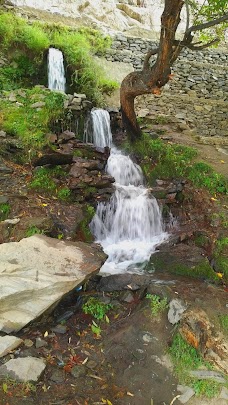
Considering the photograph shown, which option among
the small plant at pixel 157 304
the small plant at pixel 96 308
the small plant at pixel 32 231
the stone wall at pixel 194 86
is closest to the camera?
the small plant at pixel 157 304

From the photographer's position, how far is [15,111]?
303 inches

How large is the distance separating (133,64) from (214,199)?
8523 mm

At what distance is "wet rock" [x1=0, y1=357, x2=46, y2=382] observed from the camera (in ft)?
9.53

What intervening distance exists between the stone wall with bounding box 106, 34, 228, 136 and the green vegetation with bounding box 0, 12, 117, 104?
7.12 feet

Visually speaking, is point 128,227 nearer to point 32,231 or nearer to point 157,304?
point 32,231

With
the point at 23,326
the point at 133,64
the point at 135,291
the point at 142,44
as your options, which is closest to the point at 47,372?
the point at 23,326

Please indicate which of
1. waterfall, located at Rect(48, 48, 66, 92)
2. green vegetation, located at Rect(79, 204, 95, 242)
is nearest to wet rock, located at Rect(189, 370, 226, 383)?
green vegetation, located at Rect(79, 204, 95, 242)

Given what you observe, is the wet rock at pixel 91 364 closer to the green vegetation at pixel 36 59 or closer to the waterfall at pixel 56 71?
the green vegetation at pixel 36 59

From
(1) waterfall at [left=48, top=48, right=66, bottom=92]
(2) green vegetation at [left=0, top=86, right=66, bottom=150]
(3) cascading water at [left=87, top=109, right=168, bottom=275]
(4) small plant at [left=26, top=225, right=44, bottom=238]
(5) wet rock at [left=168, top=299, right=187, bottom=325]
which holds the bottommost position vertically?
(3) cascading water at [left=87, top=109, right=168, bottom=275]

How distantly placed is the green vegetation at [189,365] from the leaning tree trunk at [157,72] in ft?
16.7

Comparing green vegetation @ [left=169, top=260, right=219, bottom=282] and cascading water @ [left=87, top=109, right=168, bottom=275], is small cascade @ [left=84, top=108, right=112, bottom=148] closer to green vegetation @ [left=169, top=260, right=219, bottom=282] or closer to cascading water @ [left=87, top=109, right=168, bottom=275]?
cascading water @ [left=87, top=109, right=168, bottom=275]

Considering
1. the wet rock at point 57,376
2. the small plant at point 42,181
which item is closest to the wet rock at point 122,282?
the wet rock at point 57,376

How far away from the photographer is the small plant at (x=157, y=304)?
386 centimetres

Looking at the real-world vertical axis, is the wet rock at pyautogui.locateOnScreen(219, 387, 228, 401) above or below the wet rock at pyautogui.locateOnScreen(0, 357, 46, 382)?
below
